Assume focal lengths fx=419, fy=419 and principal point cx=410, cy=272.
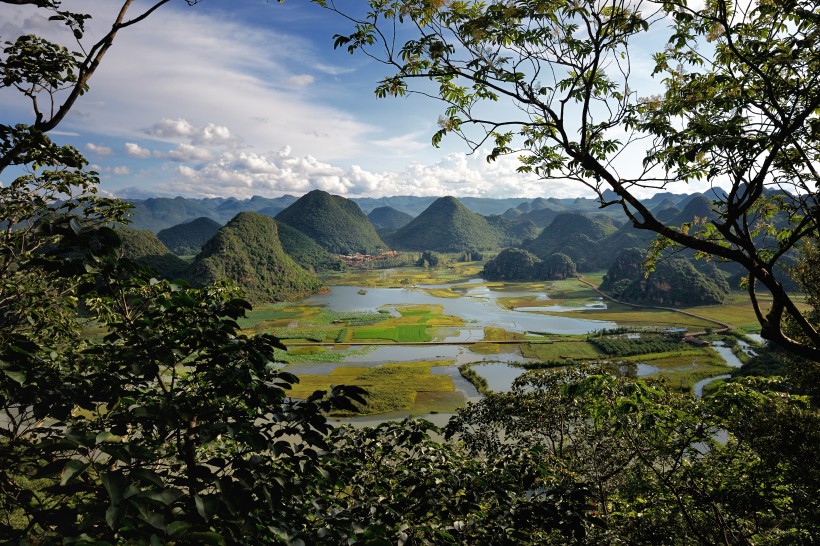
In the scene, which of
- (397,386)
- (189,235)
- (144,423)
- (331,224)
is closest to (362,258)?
(331,224)

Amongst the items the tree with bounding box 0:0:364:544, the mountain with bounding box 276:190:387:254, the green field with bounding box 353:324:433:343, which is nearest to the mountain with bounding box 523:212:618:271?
the mountain with bounding box 276:190:387:254

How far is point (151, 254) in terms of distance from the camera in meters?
76.7

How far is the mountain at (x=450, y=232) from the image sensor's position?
174 metres

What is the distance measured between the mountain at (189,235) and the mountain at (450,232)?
79755mm

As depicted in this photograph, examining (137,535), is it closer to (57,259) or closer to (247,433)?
(247,433)

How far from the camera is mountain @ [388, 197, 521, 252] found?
17388cm

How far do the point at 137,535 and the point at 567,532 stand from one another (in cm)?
217

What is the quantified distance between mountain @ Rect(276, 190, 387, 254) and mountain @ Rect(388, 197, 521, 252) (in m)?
15.8

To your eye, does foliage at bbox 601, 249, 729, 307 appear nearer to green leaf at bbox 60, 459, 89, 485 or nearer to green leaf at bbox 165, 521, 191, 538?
green leaf at bbox 165, 521, 191, 538

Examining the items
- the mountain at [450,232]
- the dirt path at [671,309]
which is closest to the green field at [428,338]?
the dirt path at [671,309]

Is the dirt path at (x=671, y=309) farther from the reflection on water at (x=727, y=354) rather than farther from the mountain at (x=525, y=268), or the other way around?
the mountain at (x=525, y=268)

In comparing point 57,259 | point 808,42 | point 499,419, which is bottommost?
point 499,419

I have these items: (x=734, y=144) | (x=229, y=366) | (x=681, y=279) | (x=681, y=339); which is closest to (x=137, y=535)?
(x=229, y=366)

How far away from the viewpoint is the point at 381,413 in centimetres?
2550
